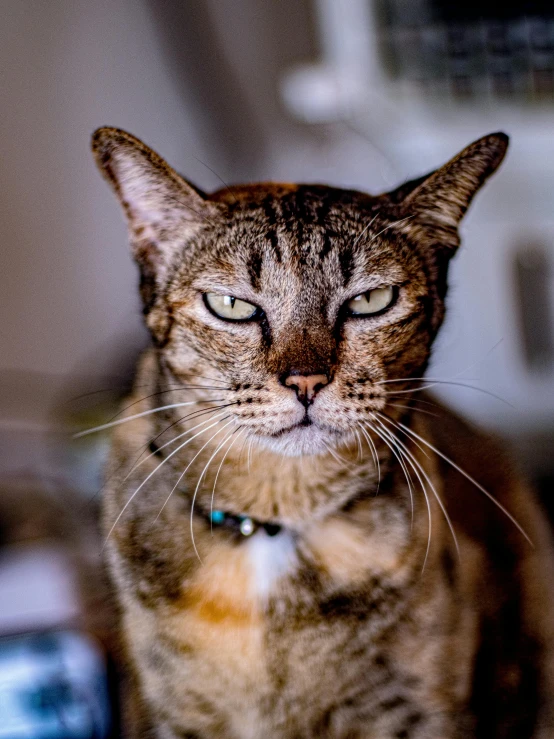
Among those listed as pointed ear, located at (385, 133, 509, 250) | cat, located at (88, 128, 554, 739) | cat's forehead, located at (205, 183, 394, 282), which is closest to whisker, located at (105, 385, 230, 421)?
cat, located at (88, 128, 554, 739)

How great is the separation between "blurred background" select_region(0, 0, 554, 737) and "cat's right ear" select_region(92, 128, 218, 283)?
7 centimetres

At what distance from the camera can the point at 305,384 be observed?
1.74 ft

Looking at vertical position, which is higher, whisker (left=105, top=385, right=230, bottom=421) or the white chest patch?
whisker (left=105, top=385, right=230, bottom=421)

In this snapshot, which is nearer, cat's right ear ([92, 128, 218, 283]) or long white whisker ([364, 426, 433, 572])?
cat's right ear ([92, 128, 218, 283])

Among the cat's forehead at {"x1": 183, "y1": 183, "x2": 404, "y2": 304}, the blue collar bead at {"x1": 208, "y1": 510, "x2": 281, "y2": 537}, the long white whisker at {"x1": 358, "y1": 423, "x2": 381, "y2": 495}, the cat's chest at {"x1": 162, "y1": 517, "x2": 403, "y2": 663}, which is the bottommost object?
the cat's chest at {"x1": 162, "y1": 517, "x2": 403, "y2": 663}

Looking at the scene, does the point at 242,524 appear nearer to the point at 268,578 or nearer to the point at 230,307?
the point at 268,578

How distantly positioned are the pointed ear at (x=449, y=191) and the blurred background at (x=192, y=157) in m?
0.08

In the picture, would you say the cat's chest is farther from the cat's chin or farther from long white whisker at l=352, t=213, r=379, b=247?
long white whisker at l=352, t=213, r=379, b=247

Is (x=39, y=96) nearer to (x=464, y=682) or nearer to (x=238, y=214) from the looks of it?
(x=238, y=214)

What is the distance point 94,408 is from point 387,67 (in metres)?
0.50

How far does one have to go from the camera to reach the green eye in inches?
22.2

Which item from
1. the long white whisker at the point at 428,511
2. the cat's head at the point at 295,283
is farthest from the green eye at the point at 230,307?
the long white whisker at the point at 428,511

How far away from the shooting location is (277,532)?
648mm

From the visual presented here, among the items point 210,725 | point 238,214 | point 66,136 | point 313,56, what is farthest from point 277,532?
point 313,56
